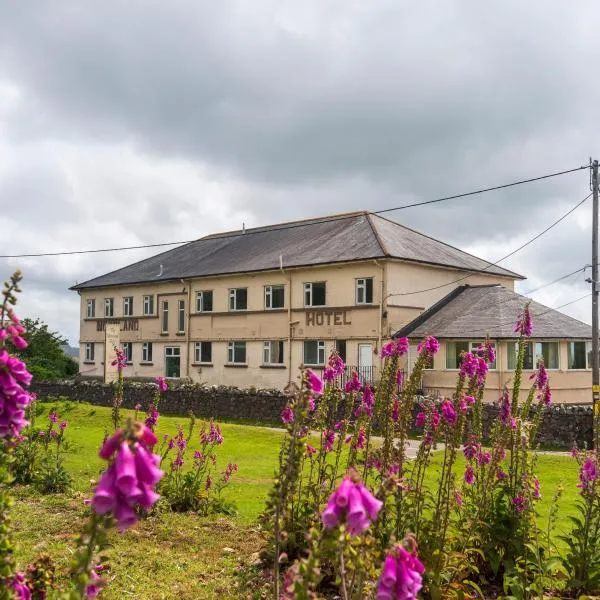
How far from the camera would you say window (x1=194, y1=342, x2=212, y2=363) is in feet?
129

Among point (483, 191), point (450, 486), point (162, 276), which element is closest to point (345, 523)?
point (450, 486)

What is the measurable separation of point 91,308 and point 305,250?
66.8 feet

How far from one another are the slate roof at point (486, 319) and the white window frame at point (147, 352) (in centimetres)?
1887

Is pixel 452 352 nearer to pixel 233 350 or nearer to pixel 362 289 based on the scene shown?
pixel 362 289

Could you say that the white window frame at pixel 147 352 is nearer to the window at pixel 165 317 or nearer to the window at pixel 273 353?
the window at pixel 165 317

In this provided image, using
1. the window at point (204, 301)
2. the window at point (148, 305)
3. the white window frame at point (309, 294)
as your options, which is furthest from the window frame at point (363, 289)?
the window at point (148, 305)

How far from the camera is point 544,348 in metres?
28.5

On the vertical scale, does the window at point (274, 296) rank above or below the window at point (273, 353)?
above

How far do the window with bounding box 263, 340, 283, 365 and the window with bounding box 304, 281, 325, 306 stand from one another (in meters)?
2.90

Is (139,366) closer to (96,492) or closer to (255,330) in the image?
(255,330)

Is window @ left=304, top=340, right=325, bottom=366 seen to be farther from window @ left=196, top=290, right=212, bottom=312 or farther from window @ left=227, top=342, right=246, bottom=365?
window @ left=196, top=290, right=212, bottom=312

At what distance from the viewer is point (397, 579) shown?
253 cm

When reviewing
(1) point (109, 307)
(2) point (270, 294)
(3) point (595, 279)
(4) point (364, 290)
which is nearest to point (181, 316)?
(2) point (270, 294)

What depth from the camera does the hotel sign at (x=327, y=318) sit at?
107ft
